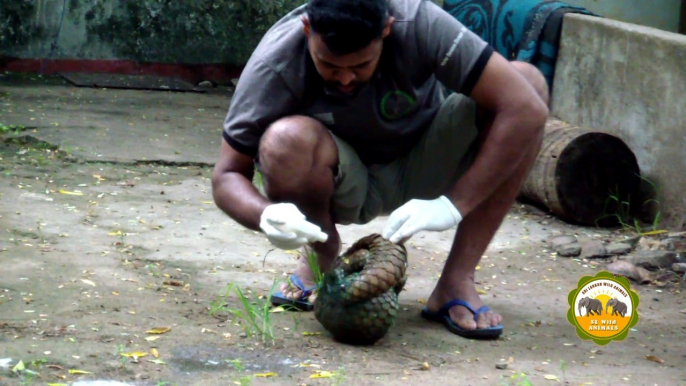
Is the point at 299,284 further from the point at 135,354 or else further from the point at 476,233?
the point at 135,354

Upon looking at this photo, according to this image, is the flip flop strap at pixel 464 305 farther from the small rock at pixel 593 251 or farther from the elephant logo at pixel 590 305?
the small rock at pixel 593 251

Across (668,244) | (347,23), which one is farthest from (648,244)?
(347,23)

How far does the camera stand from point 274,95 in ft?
8.05

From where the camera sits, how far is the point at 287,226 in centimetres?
229

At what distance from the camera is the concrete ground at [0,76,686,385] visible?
2.17 metres

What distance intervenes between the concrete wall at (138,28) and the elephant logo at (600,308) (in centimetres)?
557

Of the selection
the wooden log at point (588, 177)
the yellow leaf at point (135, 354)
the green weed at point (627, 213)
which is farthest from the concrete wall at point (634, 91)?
the yellow leaf at point (135, 354)

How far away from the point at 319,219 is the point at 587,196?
1.92 m

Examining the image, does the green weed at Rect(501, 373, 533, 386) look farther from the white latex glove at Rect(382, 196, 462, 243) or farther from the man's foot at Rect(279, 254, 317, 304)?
the man's foot at Rect(279, 254, 317, 304)

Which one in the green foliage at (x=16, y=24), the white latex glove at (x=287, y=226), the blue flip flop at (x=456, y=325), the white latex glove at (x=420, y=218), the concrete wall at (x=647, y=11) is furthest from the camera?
the green foliage at (x=16, y=24)

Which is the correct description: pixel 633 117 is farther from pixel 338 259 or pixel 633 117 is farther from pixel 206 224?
pixel 338 259

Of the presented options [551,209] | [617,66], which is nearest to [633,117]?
[617,66]

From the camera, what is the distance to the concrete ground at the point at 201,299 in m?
2.17

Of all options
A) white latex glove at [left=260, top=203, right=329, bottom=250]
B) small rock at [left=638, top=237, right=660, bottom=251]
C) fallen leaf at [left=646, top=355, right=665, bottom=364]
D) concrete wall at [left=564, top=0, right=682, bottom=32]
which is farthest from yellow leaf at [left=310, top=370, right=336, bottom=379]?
concrete wall at [left=564, top=0, right=682, bottom=32]
